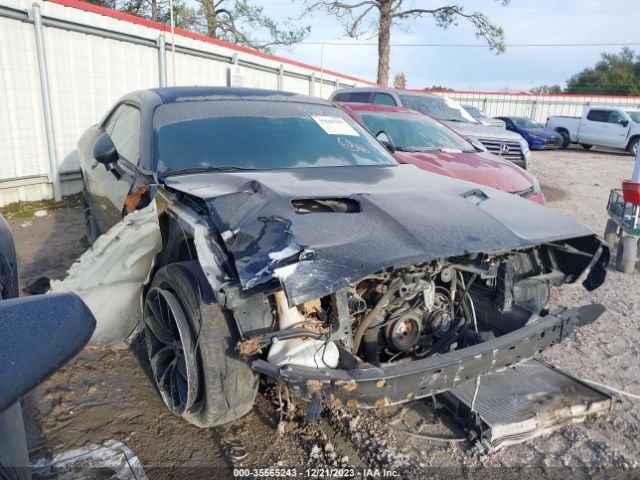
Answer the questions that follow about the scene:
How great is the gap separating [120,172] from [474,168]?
11.5 ft

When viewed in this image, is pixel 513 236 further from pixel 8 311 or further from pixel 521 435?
pixel 8 311

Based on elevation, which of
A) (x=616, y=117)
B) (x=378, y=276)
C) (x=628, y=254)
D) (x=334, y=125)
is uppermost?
(x=616, y=117)

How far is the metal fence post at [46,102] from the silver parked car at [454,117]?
5357 millimetres

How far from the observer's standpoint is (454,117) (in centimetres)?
942

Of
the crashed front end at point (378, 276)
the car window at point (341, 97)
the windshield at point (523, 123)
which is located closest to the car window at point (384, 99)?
the car window at point (341, 97)

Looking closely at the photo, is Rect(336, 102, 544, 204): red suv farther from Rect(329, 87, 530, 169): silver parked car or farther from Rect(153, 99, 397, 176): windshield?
Rect(329, 87, 530, 169): silver parked car

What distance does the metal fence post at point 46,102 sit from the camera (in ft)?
21.2

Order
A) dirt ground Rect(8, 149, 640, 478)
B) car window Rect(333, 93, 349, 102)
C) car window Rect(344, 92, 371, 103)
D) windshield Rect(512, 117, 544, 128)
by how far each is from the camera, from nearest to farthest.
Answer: dirt ground Rect(8, 149, 640, 478) < car window Rect(344, 92, 371, 103) < car window Rect(333, 93, 349, 102) < windshield Rect(512, 117, 544, 128)

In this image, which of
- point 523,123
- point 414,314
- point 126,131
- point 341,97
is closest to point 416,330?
point 414,314

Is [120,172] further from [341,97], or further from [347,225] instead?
[341,97]

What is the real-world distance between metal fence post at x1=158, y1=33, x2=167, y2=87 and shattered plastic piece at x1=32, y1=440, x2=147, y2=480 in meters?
7.47

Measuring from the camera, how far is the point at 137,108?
3.72 meters

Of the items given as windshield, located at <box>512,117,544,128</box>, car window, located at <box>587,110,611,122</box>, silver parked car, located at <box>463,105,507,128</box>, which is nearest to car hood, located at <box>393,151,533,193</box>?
silver parked car, located at <box>463,105,507,128</box>

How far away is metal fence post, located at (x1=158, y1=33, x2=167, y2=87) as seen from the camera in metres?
8.42
